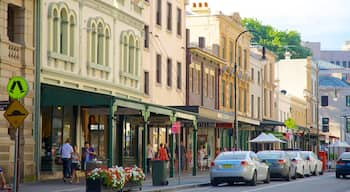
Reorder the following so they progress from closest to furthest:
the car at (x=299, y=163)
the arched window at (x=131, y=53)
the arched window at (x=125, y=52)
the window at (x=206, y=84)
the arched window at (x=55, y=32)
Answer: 1. the arched window at (x=55, y=32)
2. the arched window at (x=125, y=52)
3. the car at (x=299, y=163)
4. the arched window at (x=131, y=53)
5. the window at (x=206, y=84)

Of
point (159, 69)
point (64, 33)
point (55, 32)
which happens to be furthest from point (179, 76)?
point (55, 32)

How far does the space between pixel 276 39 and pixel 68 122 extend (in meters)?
82.8

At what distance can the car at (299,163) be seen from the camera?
1679 inches

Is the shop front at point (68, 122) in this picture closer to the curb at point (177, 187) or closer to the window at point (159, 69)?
the curb at point (177, 187)

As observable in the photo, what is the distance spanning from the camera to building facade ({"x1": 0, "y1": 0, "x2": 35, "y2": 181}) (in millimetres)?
29047

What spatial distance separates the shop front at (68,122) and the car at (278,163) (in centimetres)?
771

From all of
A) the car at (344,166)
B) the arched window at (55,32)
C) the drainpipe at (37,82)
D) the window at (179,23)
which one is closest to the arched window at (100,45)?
the arched window at (55,32)

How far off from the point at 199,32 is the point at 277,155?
2433 centimetres

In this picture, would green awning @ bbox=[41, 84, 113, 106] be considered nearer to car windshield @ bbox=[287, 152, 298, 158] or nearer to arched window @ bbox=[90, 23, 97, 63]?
arched window @ bbox=[90, 23, 97, 63]

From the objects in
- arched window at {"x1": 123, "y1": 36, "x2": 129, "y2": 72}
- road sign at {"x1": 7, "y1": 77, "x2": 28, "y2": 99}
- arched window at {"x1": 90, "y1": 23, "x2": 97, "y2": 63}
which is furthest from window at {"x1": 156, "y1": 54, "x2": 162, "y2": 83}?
road sign at {"x1": 7, "y1": 77, "x2": 28, "y2": 99}

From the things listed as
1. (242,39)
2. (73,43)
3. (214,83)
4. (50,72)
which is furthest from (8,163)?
(242,39)

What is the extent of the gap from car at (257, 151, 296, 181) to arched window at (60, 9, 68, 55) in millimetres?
10832

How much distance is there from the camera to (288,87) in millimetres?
99250

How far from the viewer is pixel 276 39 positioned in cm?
11588
